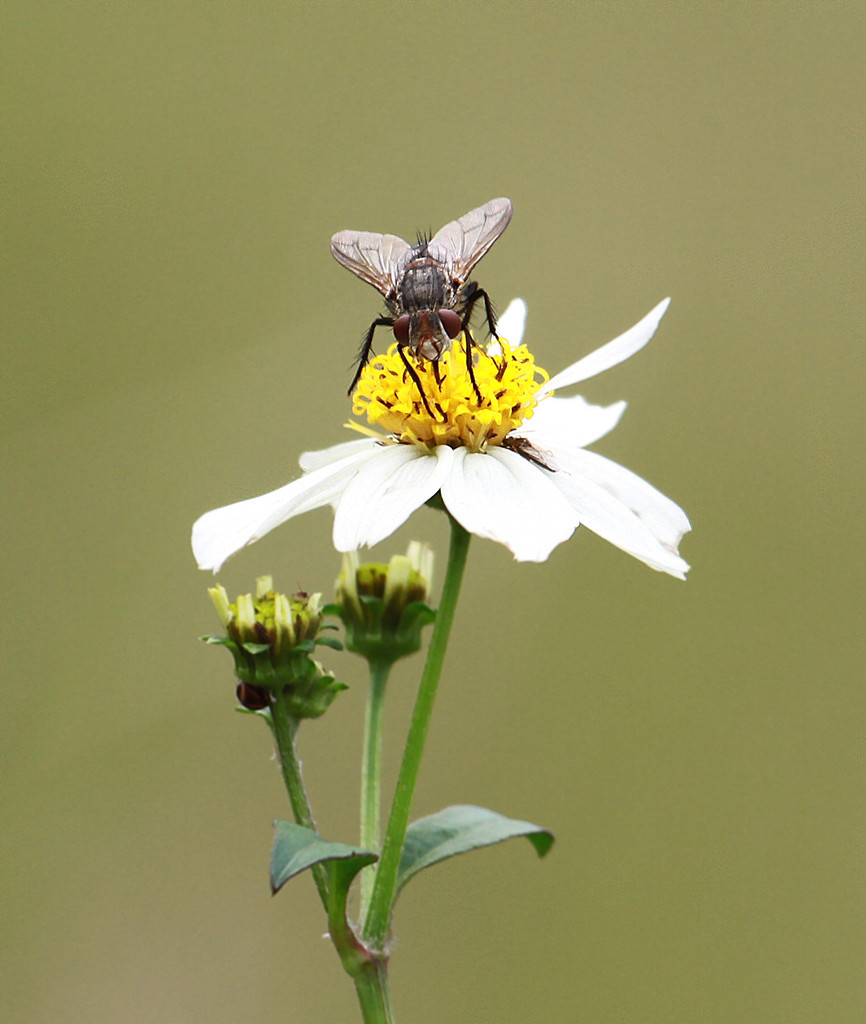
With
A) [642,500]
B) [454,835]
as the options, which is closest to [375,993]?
[454,835]

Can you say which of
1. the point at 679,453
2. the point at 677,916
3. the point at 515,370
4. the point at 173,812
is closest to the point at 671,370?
the point at 679,453

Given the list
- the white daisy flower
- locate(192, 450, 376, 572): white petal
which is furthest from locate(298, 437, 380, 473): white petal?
locate(192, 450, 376, 572): white petal

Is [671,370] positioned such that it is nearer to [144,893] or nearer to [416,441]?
[144,893]

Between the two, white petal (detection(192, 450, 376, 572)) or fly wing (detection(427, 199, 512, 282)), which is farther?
fly wing (detection(427, 199, 512, 282))

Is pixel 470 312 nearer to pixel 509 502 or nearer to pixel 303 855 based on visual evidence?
pixel 509 502

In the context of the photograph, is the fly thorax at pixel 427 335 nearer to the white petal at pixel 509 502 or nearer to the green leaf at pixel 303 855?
the white petal at pixel 509 502

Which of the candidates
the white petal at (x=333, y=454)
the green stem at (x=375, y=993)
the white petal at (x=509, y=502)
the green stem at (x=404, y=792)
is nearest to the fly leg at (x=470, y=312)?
the white petal at (x=509, y=502)

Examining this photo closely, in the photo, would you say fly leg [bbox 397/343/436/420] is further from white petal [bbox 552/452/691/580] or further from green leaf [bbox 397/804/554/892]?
green leaf [bbox 397/804/554/892]
